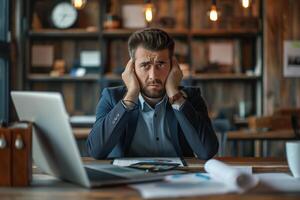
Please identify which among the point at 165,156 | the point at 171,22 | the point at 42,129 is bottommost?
the point at 165,156

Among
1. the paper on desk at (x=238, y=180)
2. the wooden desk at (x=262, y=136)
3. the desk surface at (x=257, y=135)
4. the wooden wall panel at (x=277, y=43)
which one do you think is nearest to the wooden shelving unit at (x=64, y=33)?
the desk surface at (x=257, y=135)

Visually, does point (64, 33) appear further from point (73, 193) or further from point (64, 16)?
point (73, 193)

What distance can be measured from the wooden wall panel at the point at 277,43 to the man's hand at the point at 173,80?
143 inches

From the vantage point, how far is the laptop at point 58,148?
155 cm

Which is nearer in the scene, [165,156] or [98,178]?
[98,178]

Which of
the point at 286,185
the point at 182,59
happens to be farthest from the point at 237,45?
the point at 286,185

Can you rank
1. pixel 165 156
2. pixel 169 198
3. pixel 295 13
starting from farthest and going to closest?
pixel 295 13 < pixel 165 156 < pixel 169 198

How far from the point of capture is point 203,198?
4.75 ft

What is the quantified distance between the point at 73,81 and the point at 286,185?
5.00 m

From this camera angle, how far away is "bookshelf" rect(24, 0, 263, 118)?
6.16 meters

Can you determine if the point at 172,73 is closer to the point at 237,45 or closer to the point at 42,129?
the point at 42,129

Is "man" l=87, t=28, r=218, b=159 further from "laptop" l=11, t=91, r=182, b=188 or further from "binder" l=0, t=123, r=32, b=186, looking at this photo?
"binder" l=0, t=123, r=32, b=186

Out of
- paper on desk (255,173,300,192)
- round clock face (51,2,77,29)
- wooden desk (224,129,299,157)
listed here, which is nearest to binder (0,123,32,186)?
paper on desk (255,173,300,192)

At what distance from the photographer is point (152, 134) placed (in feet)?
8.54
